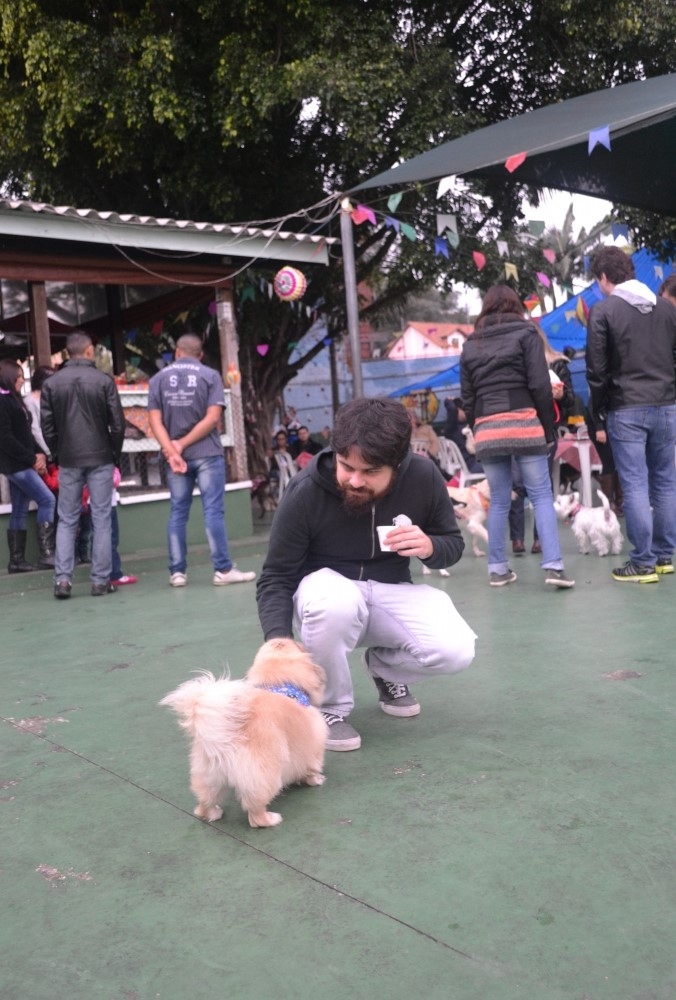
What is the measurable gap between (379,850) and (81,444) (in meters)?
4.83

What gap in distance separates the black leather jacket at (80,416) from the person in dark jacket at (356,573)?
148 inches

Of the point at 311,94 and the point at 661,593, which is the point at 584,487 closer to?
the point at 661,593

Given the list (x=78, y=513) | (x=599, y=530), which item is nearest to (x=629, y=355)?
(x=599, y=530)

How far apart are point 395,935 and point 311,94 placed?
10.4 metres

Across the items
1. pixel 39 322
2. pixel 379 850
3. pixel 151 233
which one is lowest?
pixel 379 850

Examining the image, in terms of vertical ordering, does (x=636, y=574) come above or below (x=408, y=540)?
below

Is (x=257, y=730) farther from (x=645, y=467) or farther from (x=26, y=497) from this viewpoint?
(x=26, y=497)

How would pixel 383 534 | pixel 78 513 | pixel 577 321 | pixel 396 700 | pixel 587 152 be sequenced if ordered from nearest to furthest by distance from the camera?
pixel 383 534
pixel 396 700
pixel 78 513
pixel 587 152
pixel 577 321

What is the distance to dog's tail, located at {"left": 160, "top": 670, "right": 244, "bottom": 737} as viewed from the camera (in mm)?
2469

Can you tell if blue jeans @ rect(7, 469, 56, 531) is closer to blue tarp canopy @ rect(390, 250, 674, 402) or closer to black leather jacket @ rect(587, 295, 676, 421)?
black leather jacket @ rect(587, 295, 676, 421)

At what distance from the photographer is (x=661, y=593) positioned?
17.9 feet

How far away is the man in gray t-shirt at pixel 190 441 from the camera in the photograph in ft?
22.6

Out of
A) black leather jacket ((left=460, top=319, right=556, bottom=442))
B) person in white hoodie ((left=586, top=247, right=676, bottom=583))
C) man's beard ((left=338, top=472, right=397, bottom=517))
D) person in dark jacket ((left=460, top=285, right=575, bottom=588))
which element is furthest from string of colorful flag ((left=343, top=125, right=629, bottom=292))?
man's beard ((left=338, top=472, right=397, bottom=517))

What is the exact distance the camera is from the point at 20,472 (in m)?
7.43
